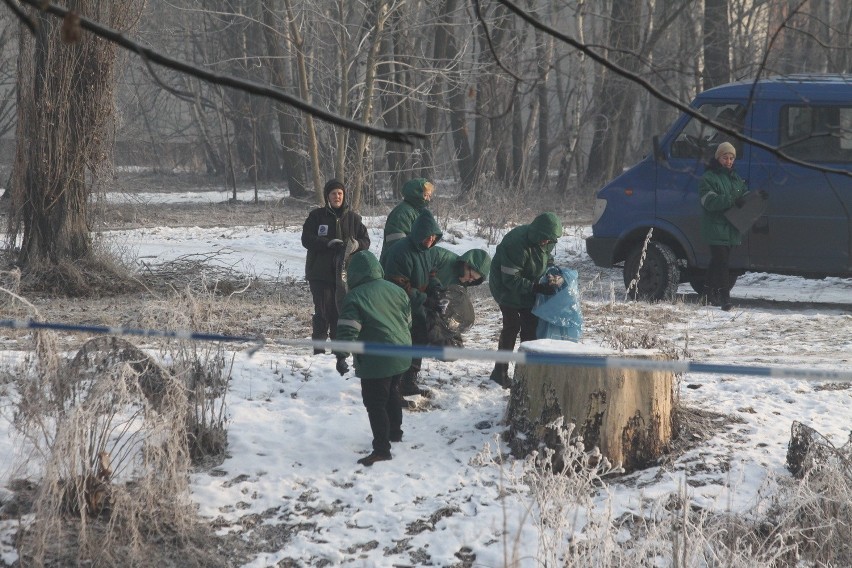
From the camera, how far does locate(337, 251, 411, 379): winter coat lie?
545 centimetres

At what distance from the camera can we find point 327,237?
7727 millimetres

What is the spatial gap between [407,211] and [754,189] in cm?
395

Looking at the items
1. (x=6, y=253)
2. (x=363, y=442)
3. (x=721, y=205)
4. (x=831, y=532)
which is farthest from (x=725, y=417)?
(x=6, y=253)

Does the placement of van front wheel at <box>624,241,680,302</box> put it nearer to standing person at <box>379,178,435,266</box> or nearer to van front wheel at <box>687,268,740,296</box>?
van front wheel at <box>687,268,740,296</box>

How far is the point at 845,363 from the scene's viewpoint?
7316 millimetres

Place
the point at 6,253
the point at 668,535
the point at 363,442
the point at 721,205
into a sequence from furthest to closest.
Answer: the point at 6,253 < the point at 721,205 < the point at 363,442 < the point at 668,535

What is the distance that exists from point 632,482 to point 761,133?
5507 mm

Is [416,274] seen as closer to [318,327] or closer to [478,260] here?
[478,260]

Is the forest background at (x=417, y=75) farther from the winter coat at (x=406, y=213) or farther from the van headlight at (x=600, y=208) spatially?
the van headlight at (x=600, y=208)

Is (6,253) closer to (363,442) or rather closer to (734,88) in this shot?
(363,442)

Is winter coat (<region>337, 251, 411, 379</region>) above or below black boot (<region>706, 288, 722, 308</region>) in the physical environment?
above

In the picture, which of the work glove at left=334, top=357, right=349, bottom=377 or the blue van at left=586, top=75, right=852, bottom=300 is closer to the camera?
the work glove at left=334, top=357, right=349, bottom=377

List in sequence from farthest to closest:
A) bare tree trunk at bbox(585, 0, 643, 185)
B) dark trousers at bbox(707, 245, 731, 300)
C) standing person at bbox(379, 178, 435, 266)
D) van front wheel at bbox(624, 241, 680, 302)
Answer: bare tree trunk at bbox(585, 0, 643, 185) < van front wheel at bbox(624, 241, 680, 302) < dark trousers at bbox(707, 245, 731, 300) < standing person at bbox(379, 178, 435, 266)

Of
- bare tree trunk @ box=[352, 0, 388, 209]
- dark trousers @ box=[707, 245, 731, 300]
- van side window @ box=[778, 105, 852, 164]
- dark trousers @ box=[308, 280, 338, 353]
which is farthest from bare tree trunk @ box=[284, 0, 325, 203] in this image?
van side window @ box=[778, 105, 852, 164]
